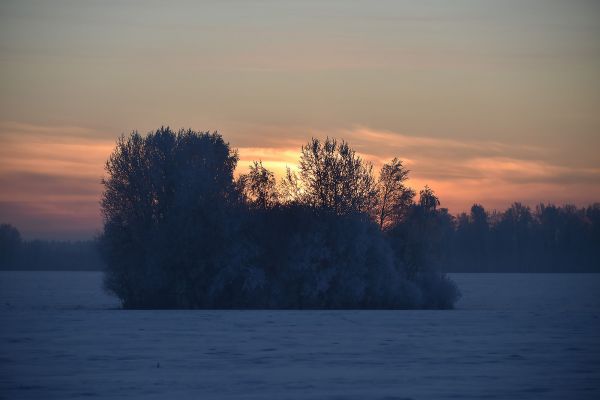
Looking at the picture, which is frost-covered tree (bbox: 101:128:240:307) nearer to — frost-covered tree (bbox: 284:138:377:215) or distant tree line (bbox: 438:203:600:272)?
frost-covered tree (bbox: 284:138:377:215)

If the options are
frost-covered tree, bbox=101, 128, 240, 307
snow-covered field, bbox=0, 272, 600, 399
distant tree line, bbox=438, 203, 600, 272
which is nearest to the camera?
snow-covered field, bbox=0, 272, 600, 399

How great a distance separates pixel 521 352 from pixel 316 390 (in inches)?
394

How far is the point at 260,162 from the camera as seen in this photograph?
6450 cm

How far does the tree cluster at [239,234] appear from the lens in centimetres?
5822

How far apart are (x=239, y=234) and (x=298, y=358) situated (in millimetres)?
34635

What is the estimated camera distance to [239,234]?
6025 centimetres

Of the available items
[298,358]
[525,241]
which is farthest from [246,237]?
[525,241]

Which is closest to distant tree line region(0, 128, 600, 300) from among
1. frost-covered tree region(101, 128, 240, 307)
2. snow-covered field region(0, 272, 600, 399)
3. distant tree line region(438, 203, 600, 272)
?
frost-covered tree region(101, 128, 240, 307)

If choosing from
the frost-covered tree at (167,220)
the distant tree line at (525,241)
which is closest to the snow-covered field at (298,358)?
the frost-covered tree at (167,220)

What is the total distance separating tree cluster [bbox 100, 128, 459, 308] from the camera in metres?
58.2

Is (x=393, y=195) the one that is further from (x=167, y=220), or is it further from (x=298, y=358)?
(x=298, y=358)

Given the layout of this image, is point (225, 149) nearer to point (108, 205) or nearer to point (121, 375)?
point (108, 205)

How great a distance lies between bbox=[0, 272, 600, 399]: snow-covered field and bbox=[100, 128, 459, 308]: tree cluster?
54.9 ft

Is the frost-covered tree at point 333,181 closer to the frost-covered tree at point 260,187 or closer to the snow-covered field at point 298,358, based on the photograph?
the frost-covered tree at point 260,187
